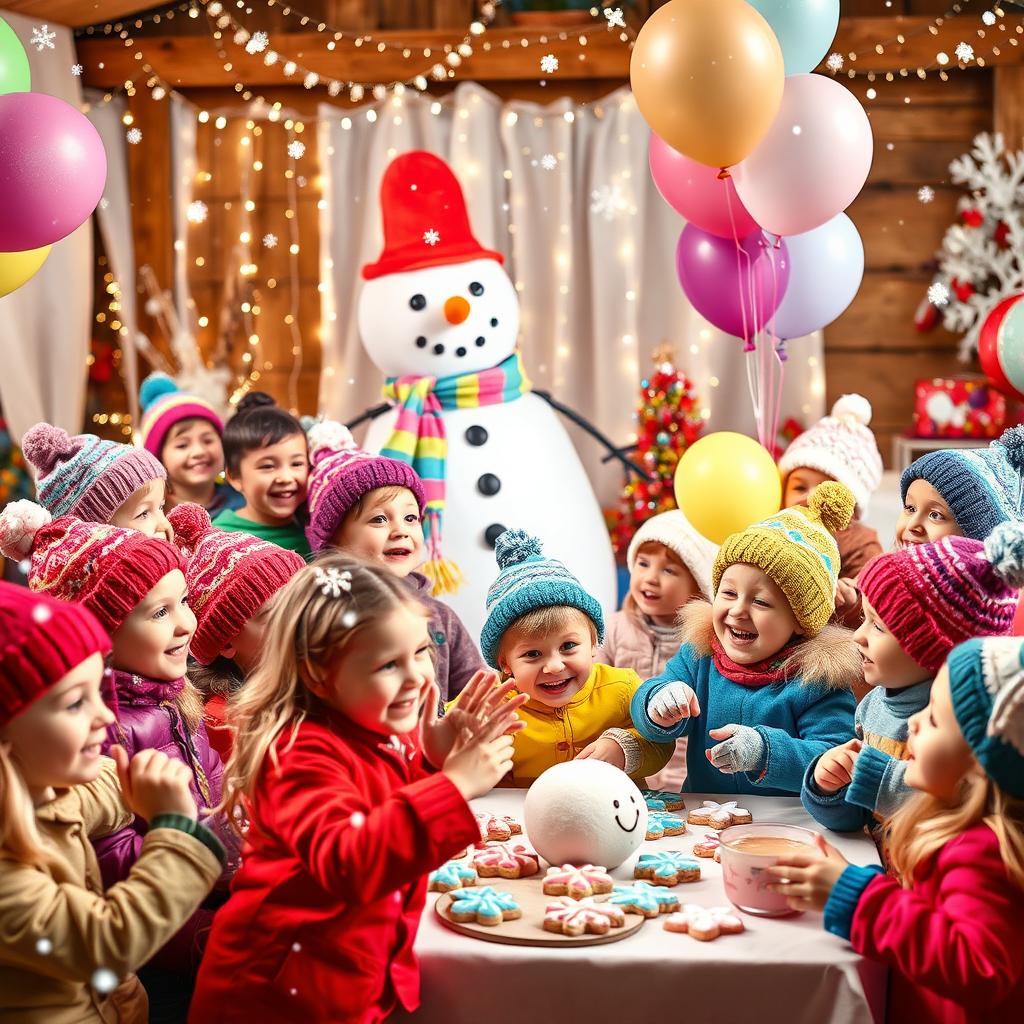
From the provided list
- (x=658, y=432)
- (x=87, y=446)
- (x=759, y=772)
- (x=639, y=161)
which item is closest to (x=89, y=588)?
(x=87, y=446)

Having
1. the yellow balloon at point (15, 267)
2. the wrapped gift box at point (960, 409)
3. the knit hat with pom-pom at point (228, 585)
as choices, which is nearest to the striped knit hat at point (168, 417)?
the yellow balloon at point (15, 267)

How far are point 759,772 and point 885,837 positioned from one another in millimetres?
267

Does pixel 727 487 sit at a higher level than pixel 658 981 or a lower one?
higher

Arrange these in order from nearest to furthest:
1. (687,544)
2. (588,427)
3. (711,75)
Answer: (711,75), (687,544), (588,427)

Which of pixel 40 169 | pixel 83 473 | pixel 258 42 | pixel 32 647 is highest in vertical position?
pixel 258 42

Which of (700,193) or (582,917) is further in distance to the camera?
(700,193)

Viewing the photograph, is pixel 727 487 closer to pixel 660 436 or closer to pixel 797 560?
pixel 797 560

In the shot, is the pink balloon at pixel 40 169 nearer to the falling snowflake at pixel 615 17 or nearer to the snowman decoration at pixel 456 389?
the snowman decoration at pixel 456 389

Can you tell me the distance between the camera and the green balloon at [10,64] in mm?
2586

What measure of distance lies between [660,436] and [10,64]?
235 cm

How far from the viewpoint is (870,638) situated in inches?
68.7

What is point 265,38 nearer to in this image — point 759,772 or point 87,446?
point 87,446

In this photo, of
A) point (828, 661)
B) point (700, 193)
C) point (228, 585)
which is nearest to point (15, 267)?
point (228, 585)

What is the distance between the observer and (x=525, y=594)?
2.06m
